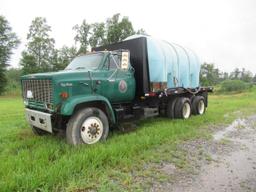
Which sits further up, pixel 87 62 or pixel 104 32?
pixel 104 32

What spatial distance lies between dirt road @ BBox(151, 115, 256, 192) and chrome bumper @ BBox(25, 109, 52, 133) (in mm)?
2589

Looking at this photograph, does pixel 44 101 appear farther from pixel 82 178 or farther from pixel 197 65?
pixel 197 65

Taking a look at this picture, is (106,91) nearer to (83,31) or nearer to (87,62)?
(87,62)

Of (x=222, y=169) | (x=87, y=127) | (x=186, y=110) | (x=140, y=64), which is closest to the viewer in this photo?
(x=222, y=169)

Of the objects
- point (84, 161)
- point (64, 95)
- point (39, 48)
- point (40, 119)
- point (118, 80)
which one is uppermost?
point (39, 48)

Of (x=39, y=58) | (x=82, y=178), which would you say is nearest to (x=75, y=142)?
(x=82, y=178)

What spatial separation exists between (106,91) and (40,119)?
168cm

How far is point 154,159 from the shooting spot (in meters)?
4.44

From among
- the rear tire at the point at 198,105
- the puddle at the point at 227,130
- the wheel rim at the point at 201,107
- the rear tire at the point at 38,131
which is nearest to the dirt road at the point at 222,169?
the puddle at the point at 227,130

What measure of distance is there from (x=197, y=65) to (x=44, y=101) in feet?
22.0

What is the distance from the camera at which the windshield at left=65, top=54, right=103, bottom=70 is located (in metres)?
6.11

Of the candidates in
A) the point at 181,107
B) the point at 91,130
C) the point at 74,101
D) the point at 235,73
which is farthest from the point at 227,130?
the point at 235,73

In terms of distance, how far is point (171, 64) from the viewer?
7980mm

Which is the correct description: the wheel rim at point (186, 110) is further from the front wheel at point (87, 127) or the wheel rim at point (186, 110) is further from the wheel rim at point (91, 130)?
the wheel rim at point (91, 130)
